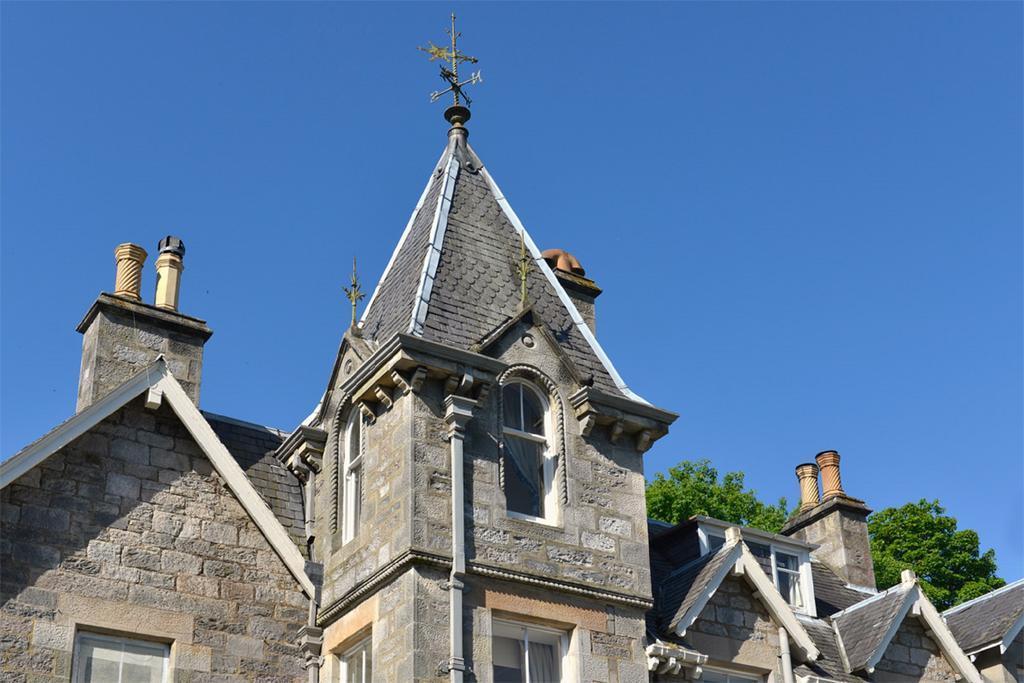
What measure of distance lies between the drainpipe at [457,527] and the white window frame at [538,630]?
698 millimetres

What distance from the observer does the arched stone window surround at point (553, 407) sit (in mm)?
20500

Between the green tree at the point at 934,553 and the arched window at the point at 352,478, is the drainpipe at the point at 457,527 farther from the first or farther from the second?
the green tree at the point at 934,553

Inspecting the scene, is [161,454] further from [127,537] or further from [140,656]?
[140,656]

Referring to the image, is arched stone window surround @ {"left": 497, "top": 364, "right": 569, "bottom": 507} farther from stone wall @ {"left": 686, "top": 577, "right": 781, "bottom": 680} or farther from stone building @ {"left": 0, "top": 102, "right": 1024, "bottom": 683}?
stone wall @ {"left": 686, "top": 577, "right": 781, "bottom": 680}

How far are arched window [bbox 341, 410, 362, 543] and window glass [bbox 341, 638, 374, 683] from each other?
152 centimetres

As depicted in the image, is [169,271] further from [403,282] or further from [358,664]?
[358,664]

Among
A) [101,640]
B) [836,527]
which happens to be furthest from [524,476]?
[836,527]

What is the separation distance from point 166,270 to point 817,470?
14.0 m

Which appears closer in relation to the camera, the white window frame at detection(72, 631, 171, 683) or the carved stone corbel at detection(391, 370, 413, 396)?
the white window frame at detection(72, 631, 171, 683)

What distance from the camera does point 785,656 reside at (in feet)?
71.5

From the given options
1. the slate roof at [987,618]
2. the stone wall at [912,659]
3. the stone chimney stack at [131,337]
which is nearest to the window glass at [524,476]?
the stone chimney stack at [131,337]

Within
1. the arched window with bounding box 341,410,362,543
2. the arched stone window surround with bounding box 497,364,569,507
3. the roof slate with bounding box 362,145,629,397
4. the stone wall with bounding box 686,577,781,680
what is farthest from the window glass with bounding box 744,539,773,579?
the arched window with bounding box 341,410,362,543

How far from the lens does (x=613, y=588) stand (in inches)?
789

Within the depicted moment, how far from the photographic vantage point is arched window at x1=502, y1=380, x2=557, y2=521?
20.4 m
